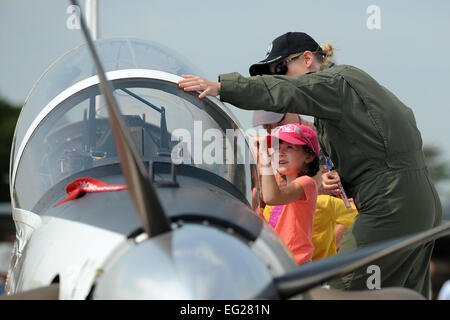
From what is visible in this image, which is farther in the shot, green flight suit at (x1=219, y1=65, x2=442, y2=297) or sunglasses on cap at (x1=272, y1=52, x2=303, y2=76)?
sunglasses on cap at (x1=272, y1=52, x2=303, y2=76)

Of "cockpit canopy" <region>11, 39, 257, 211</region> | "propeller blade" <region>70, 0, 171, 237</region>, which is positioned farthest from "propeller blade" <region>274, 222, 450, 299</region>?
"cockpit canopy" <region>11, 39, 257, 211</region>

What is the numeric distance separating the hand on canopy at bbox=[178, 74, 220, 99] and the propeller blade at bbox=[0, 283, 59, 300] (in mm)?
1605

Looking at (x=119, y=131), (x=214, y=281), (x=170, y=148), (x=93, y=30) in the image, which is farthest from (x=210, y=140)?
(x=93, y=30)

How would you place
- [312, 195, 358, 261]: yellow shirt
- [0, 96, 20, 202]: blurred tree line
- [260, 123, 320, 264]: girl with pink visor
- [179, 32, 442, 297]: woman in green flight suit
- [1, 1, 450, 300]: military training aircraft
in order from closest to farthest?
[1, 1, 450, 300]: military training aircraft < [179, 32, 442, 297]: woman in green flight suit < [260, 123, 320, 264]: girl with pink visor < [312, 195, 358, 261]: yellow shirt < [0, 96, 20, 202]: blurred tree line

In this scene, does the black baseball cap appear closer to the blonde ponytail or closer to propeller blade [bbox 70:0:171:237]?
the blonde ponytail

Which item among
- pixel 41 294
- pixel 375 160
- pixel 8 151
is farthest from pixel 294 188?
pixel 8 151

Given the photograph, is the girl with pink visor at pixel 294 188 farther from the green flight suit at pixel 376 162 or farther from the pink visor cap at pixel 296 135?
the green flight suit at pixel 376 162

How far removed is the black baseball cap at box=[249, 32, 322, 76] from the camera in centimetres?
449

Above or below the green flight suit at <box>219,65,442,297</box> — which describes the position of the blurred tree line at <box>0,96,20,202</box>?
below

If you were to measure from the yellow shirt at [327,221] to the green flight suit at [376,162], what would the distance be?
3.28 feet

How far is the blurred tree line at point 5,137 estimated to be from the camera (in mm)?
59062

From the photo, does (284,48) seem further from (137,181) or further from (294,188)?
(137,181)

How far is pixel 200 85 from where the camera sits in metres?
3.80
